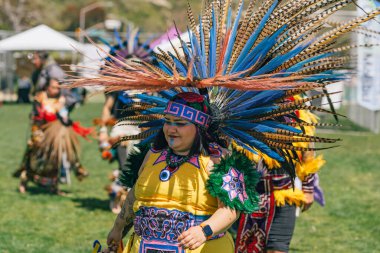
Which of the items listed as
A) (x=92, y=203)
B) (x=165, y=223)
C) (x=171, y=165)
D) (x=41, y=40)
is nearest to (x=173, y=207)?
(x=165, y=223)

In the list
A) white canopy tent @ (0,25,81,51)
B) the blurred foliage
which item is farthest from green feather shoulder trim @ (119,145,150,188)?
the blurred foliage

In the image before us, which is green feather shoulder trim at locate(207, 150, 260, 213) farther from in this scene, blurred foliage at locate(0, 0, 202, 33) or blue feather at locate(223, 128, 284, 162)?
blurred foliage at locate(0, 0, 202, 33)

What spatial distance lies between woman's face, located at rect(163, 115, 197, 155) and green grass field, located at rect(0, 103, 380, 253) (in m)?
3.50

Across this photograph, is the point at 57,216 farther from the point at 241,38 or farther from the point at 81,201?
the point at 241,38

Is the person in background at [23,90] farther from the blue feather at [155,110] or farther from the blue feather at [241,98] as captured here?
the blue feather at [241,98]

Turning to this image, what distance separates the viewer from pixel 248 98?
4379 millimetres

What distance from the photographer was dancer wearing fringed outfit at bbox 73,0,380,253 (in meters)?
4.06

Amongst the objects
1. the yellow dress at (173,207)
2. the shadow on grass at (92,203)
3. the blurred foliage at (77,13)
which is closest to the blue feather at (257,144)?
the yellow dress at (173,207)

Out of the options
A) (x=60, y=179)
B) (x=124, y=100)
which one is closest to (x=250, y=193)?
(x=124, y=100)

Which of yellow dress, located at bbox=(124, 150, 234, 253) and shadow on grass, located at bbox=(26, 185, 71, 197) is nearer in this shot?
yellow dress, located at bbox=(124, 150, 234, 253)

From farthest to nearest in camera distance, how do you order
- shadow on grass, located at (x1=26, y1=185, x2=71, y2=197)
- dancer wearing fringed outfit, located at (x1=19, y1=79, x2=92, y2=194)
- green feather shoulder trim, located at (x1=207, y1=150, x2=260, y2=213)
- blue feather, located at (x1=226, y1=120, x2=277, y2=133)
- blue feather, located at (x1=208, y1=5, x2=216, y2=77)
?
shadow on grass, located at (x1=26, y1=185, x2=71, y2=197)
dancer wearing fringed outfit, located at (x1=19, y1=79, x2=92, y2=194)
blue feather, located at (x1=208, y1=5, x2=216, y2=77)
blue feather, located at (x1=226, y1=120, x2=277, y2=133)
green feather shoulder trim, located at (x1=207, y1=150, x2=260, y2=213)

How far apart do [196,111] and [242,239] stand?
168cm

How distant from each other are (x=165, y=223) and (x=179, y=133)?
1.58 ft

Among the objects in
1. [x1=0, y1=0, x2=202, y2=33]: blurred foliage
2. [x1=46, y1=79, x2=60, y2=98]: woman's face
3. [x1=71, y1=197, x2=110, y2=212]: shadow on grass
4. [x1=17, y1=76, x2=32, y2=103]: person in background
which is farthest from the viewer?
[x1=0, y1=0, x2=202, y2=33]: blurred foliage
